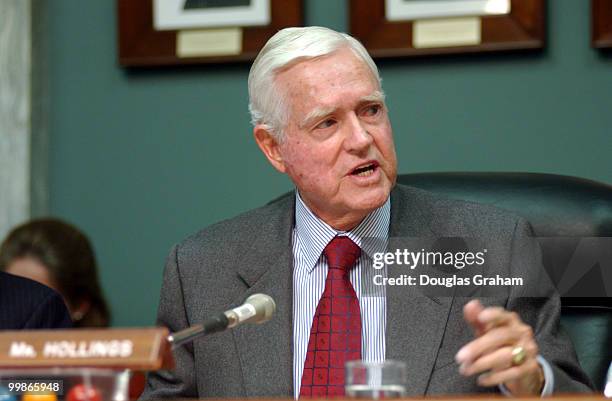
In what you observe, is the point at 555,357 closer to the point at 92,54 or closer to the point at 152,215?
the point at 152,215

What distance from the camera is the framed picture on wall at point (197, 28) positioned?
12.1 feet

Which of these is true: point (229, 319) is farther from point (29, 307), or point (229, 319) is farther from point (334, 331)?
point (29, 307)

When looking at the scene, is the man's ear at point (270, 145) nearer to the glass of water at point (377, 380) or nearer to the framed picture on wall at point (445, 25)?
the framed picture on wall at point (445, 25)

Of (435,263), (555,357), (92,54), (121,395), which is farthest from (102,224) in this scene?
(121,395)

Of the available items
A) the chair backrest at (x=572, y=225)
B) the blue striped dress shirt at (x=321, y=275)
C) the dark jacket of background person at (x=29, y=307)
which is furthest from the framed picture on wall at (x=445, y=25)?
the dark jacket of background person at (x=29, y=307)

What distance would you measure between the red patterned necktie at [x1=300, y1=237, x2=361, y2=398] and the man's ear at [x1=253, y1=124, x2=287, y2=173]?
316mm

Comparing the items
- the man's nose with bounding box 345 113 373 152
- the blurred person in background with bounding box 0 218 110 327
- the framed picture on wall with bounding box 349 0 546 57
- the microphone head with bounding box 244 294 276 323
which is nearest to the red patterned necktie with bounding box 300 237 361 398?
the man's nose with bounding box 345 113 373 152

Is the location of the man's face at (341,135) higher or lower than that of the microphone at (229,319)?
higher

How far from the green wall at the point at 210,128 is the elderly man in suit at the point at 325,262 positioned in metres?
0.94

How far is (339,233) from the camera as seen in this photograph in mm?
2654

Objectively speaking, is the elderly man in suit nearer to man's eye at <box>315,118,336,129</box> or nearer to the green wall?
man's eye at <box>315,118,336,129</box>

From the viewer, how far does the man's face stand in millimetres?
2594

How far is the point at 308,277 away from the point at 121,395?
1.02m

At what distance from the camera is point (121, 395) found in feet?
5.45
